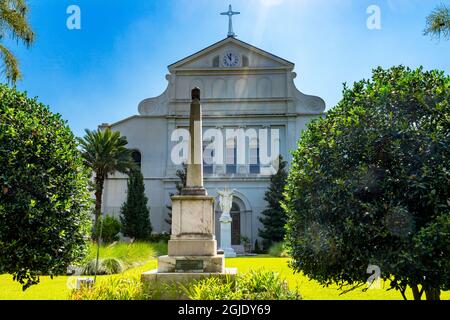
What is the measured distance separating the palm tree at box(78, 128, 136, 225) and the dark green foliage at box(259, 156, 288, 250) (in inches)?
433

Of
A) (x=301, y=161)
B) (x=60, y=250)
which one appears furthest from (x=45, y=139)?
(x=301, y=161)

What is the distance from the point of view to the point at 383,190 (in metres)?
5.56

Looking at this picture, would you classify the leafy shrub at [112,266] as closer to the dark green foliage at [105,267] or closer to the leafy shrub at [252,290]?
the dark green foliage at [105,267]

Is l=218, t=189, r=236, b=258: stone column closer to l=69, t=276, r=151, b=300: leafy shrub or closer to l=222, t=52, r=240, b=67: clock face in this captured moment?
l=222, t=52, r=240, b=67: clock face

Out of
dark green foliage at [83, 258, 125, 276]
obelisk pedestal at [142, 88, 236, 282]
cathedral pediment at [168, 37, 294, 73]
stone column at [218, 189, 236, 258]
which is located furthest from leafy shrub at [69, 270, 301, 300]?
cathedral pediment at [168, 37, 294, 73]

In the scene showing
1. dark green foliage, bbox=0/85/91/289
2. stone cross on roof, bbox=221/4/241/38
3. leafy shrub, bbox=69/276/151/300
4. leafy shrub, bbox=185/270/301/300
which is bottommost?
Answer: leafy shrub, bbox=69/276/151/300

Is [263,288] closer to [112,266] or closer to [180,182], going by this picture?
[112,266]

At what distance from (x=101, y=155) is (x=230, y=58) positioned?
13.5 m

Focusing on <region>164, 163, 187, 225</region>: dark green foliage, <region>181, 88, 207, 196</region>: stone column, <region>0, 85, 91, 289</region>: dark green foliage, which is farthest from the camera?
<region>164, 163, 187, 225</region>: dark green foliage

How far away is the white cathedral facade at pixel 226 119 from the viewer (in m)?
29.9

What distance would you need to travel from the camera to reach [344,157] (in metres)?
5.97

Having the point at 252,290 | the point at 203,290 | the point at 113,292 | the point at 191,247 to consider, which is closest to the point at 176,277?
the point at 191,247

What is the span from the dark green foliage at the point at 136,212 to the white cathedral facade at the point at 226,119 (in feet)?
6.48

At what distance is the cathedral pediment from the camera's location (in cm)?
3145
